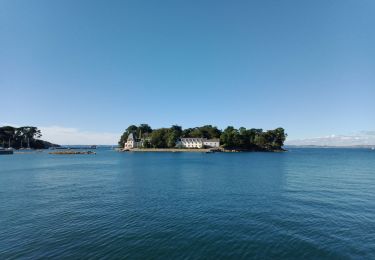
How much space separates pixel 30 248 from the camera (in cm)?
1487

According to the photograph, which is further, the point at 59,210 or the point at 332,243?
the point at 59,210

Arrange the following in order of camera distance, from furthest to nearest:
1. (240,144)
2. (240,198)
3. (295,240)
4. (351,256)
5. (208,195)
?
(240,144) → (208,195) → (240,198) → (295,240) → (351,256)

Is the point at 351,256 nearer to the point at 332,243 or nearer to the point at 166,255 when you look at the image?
the point at 332,243

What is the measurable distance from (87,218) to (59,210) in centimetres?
489

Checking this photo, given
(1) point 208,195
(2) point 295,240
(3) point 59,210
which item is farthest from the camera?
(1) point 208,195

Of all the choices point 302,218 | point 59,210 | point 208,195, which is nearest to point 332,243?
point 302,218

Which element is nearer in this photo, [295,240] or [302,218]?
[295,240]

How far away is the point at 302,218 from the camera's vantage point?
20562 mm

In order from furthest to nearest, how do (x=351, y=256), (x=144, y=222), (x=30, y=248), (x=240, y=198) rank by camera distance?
1. (x=240, y=198)
2. (x=144, y=222)
3. (x=30, y=248)
4. (x=351, y=256)

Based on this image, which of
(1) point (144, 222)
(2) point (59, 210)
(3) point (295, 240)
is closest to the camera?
(3) point (295, 240)

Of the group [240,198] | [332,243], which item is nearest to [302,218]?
[332,243]

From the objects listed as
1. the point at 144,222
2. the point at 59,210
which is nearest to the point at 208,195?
the point at 144,222

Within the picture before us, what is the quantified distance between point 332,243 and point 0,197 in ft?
125

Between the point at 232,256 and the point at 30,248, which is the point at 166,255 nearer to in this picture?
the point at 232,256
